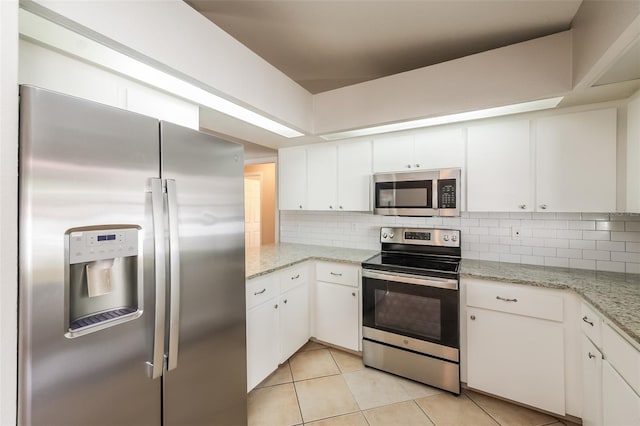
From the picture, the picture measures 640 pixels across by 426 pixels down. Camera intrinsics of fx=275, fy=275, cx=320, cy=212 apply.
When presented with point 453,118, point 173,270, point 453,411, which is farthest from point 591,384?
point 173,270

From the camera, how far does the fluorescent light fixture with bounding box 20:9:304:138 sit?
104 centimetres

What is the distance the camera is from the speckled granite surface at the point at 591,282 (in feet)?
4.18

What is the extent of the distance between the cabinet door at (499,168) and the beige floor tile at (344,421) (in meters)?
1.79

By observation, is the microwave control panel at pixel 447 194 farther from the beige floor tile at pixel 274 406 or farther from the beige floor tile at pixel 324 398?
the beige floor tile at pixel 274 406

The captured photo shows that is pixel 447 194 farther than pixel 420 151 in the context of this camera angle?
No

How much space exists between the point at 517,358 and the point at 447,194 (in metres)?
1.26

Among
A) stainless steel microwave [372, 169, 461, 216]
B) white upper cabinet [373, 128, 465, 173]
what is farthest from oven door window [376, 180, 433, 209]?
white upper cabinet [373, 128, 465, 173]

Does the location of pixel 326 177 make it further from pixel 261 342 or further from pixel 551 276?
pixel 551 276

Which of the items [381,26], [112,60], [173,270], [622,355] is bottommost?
[622,355]

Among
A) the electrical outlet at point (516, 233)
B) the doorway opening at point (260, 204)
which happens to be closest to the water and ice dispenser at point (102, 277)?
the electrical outlet at point (516, 233)

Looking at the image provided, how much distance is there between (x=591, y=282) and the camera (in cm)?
179

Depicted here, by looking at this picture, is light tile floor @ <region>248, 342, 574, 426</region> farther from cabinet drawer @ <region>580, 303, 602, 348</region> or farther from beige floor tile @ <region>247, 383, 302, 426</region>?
cabinet drawer @ <region>580, 303, 602, 348</region>

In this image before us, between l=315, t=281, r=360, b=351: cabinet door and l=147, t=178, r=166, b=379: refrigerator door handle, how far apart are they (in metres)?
1.68

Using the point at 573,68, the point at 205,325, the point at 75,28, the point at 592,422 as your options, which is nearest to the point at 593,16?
the point at 573,68
